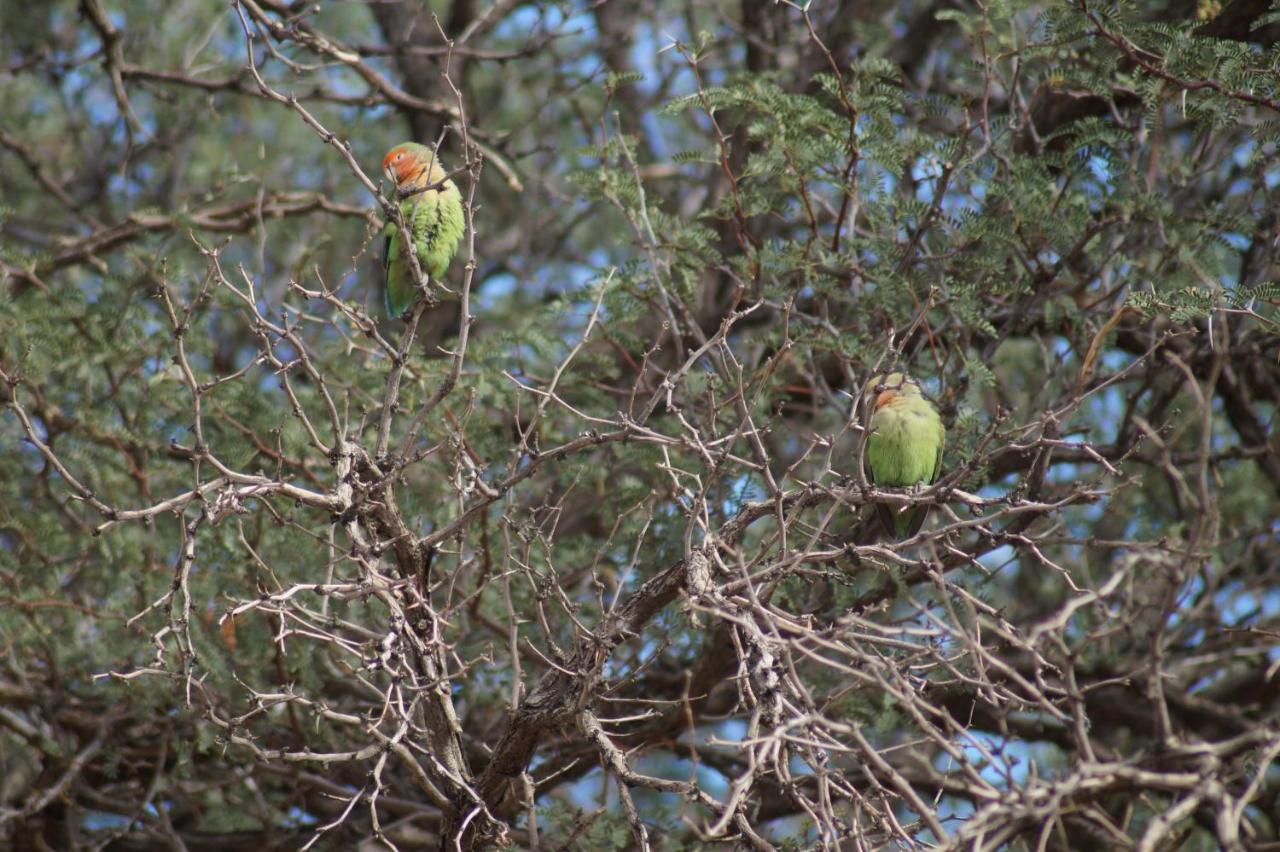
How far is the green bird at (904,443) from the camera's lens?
16.5 feet

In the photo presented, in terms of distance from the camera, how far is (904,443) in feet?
16.5

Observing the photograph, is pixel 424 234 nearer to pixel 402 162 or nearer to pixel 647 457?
pixel 402 162

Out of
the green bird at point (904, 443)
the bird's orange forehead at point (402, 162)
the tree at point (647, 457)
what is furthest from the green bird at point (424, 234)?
the green bird at point (904, 443)

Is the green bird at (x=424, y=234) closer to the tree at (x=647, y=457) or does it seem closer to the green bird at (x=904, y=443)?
the tree at (x=647, y=457)

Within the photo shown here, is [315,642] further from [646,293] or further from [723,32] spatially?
[723,32]

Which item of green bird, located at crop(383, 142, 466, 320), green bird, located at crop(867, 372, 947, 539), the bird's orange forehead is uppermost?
the bird's orange forehead

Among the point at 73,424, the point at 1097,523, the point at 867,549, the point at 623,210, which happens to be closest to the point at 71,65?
the point at 73,424

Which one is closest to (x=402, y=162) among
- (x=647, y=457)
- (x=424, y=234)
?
(x=424, y=234)

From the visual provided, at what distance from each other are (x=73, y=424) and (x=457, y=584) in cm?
181

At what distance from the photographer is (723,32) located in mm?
9680

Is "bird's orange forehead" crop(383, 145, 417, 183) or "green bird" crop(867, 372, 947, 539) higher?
"bird's orange forehead" crop(383, 145, 417, 183)

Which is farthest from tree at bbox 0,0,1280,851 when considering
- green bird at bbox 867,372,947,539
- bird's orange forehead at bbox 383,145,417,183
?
bird's orange forehead at bbox 383,145,417,183

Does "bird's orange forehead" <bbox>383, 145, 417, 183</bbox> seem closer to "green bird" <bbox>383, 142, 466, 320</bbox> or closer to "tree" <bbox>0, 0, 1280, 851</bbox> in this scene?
"green bird" <bbox>383, 142, 466, 320</bbox>

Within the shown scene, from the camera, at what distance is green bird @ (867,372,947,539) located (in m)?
5.02
